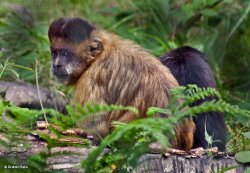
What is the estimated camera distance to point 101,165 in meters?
5.22

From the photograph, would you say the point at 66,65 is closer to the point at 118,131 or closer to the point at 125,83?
the point at 125,83

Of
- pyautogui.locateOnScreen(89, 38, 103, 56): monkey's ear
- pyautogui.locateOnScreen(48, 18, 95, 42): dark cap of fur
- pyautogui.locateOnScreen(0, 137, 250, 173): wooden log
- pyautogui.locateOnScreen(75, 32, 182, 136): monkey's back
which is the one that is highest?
pyautogui.locateOnScreen(48, 18, 95, 42): dark cap of fur

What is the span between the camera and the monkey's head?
7.73 m

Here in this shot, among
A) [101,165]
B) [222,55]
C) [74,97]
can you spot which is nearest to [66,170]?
[101,165]

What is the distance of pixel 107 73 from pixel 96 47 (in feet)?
1.53

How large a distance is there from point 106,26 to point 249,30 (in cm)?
212

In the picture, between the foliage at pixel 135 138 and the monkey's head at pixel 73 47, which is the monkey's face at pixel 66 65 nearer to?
the monkey's head at pixel 73 47

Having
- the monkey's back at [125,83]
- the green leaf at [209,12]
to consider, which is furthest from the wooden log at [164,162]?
the green leaf at [209,12]

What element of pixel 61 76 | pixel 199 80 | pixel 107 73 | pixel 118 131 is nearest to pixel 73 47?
Answer: pixel 61 76

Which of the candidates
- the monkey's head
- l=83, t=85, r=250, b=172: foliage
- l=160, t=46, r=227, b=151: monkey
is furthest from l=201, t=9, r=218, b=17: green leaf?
l=83, t=85, r=250, b=172: foliage

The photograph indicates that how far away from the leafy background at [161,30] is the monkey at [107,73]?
131 cm

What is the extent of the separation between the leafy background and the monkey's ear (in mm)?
1408

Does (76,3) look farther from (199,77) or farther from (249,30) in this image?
(199,77)

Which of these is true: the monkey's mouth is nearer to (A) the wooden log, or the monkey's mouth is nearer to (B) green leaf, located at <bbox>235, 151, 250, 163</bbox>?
(A) the wooden log
